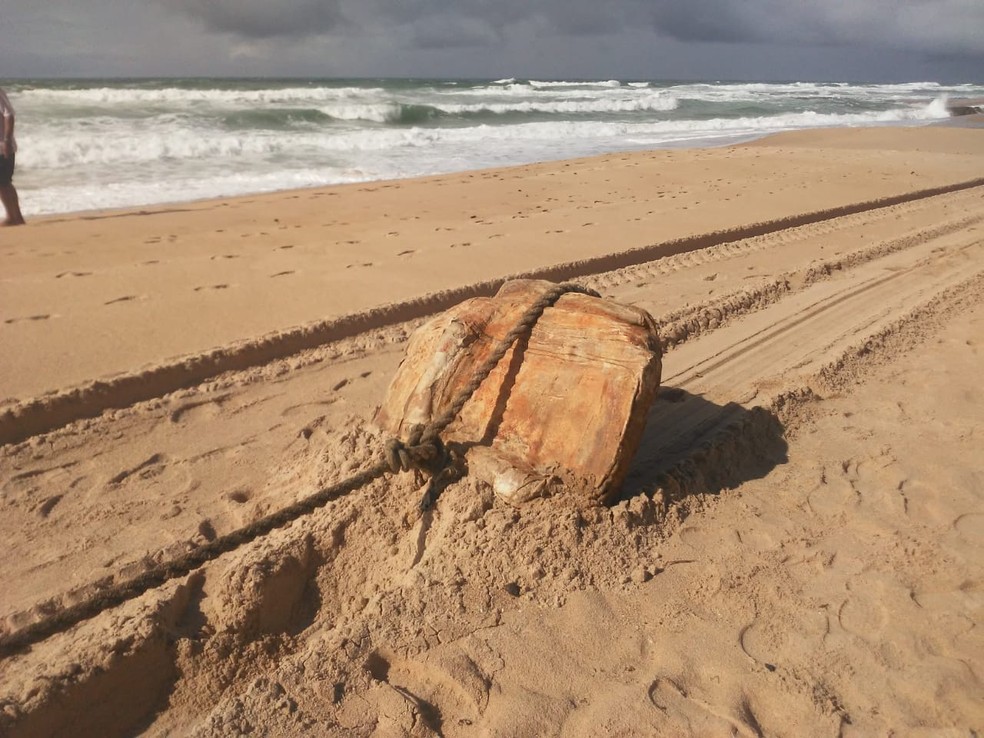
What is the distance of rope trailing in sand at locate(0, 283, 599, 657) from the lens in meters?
1.87

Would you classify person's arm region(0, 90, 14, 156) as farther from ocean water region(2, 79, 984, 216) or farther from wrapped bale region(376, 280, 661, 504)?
wrapped bale region(376, 280, 661, 504)

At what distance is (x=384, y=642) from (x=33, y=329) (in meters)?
3.37

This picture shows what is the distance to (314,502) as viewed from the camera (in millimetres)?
2240

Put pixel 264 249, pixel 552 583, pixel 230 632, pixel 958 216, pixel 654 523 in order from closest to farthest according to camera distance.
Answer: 1. pixel 230 632
2. pixel 552 583
3. pixel 654 523
4. pixel 264 249
5. pixel 958 216

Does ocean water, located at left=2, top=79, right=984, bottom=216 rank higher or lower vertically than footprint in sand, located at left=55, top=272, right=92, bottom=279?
higher

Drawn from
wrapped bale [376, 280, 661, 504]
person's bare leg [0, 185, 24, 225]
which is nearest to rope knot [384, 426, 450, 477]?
wrapped bale [376, 280, 661, 504]

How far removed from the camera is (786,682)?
72.9 inches

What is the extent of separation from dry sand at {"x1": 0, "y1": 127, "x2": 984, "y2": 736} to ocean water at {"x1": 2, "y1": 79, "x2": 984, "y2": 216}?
611 cm

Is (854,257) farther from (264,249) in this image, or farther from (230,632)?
(230,632)

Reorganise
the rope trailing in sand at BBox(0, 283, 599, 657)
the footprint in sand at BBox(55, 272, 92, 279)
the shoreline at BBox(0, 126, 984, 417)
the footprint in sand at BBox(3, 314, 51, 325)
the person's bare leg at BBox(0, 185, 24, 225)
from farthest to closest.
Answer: the person's bare leg at BBox(0, 185, 24, 225) < the footprint in sand at BBox(55, 272, 92, 279) < the footprint in sand at BBox(3, 314, 51, 325) < the shoreline at BBox(0, 126, 984, 417) < the rope trailing in sand at BBox(0, 283, 599, 657)

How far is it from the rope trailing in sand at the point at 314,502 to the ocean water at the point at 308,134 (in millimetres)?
8331

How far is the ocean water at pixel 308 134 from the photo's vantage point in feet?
35.8

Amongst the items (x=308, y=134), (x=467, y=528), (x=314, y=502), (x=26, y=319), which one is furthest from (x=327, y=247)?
(x=308, y=134)

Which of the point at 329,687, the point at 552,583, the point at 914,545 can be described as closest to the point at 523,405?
the point at 552,583
